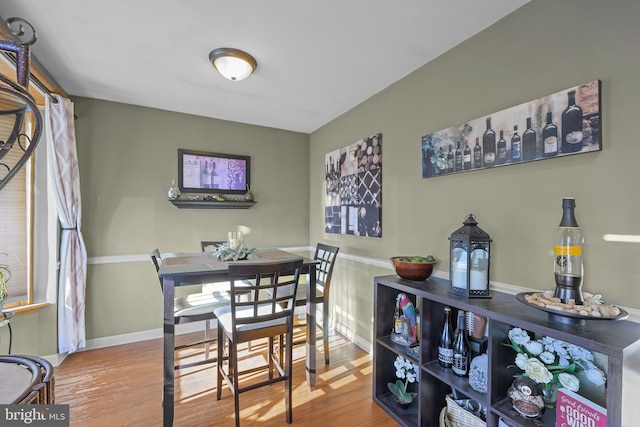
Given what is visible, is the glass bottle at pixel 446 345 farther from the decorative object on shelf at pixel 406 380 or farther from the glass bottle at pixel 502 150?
the glass bottle at pixel 502 150

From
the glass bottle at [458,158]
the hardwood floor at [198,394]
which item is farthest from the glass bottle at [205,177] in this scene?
the glass bottle at [458,158]

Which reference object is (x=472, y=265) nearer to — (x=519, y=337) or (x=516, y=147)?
(x=519, y=337)

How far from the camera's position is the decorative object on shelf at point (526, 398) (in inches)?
51.0

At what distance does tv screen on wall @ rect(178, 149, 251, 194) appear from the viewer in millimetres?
3330

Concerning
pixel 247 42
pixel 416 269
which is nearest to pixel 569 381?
pixel 416 269

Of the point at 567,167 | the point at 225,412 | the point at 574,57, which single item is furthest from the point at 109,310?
the point at 574,57

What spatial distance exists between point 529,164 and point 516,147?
120mm

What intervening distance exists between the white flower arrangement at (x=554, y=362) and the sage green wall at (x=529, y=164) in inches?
12.2

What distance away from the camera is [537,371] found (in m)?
1.30

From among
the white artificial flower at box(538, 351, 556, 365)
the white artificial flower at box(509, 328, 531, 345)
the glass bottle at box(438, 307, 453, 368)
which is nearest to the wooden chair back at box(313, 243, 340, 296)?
the glass bottle at box(438, 307, 453, 368)

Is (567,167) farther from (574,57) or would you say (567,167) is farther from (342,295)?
(342,295)

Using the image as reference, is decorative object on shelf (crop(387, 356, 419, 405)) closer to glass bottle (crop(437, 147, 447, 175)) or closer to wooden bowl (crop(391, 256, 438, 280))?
wooden bowl (crop(391, 256, 438, 280))

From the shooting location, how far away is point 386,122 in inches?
105

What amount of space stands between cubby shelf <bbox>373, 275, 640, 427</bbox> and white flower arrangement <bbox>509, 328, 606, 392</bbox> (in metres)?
0.07
